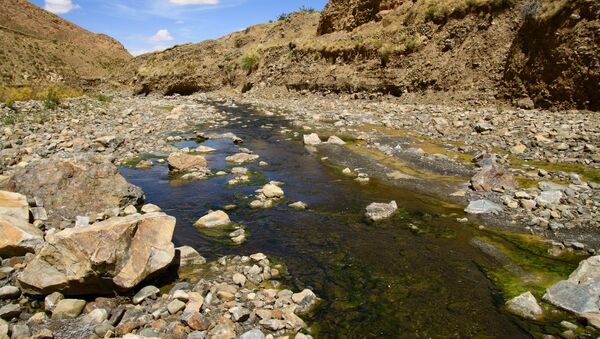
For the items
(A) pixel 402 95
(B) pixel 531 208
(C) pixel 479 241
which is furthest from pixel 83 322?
(A) pixel 402 95

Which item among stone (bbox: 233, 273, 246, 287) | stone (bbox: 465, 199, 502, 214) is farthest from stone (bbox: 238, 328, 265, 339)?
stone (bbox: 465, 199, 502, 214)

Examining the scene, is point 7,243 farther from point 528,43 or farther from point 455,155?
point 528,43

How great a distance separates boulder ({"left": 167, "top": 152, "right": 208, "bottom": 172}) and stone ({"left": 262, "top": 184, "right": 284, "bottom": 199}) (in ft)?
11.0

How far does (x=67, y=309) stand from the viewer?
530cm

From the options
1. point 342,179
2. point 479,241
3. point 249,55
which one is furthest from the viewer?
point 249,55

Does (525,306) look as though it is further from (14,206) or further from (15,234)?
(14,206)

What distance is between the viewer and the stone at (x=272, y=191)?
10.8 m

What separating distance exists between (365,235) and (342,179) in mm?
4317

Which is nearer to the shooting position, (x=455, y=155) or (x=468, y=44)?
(x=455, y=155)

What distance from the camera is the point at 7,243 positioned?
630 cm

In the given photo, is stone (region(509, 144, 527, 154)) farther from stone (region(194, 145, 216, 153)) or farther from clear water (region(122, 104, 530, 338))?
stone (region(194, 145, 216, 153))

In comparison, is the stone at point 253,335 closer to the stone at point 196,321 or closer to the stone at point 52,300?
the stone at point 196,321

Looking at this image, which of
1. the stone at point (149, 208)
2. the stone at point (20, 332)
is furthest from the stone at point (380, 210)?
the stone at point (20, 332)

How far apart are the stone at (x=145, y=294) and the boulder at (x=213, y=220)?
9.74 feet
